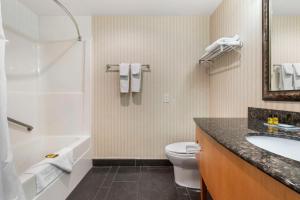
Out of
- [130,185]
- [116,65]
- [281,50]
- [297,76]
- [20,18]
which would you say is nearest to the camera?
[297,76]

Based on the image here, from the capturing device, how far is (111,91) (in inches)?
102

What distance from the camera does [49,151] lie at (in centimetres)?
249

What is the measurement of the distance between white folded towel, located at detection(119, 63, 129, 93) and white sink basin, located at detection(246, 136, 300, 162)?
1.75 meters

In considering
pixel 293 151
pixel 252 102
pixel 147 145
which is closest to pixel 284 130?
pixel 293 151

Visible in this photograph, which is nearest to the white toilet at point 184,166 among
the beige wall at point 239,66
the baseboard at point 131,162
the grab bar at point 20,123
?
the baseboard at point 131,162

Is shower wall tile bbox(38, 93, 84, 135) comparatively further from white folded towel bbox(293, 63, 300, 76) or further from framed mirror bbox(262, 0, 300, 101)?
white folded towel bbox(293, 63, 300, 76)

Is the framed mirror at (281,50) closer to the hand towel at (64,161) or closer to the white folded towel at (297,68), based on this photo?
the white folded towel at (297,68)

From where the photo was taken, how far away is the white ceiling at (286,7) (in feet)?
3.68

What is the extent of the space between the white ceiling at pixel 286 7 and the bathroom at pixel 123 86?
22 cm

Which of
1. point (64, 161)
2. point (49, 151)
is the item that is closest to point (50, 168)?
point (64, 161)

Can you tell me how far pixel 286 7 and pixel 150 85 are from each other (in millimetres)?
1684

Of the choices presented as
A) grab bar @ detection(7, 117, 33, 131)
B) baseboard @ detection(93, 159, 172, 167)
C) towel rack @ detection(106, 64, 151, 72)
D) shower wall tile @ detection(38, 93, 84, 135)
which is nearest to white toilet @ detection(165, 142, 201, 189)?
baseboard @ detection(93, 159, 172, 167)

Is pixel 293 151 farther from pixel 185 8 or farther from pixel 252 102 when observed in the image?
pixel 185 8

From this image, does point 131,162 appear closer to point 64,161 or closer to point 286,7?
point 64,161
